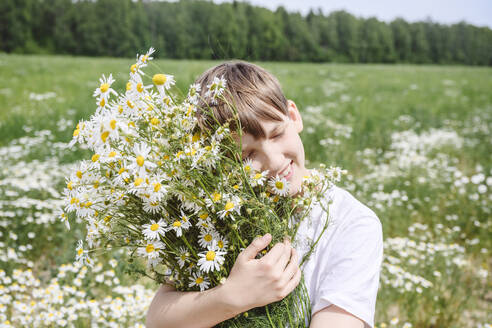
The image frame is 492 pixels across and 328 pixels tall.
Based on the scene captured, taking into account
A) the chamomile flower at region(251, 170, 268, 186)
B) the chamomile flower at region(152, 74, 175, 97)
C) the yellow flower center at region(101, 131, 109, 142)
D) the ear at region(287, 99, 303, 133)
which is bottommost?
the chamomile flower at region(251, 170, 268, 186)

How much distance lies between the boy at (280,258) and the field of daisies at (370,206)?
0.67 feet

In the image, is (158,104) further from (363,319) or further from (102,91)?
(363,319)

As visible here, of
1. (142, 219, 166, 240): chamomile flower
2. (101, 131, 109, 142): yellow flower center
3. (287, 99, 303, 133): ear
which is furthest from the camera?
(287, 99, 303, 133): ear

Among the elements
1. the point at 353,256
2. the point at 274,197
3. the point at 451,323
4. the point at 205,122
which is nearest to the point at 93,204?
the point at 205,122

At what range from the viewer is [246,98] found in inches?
51.9

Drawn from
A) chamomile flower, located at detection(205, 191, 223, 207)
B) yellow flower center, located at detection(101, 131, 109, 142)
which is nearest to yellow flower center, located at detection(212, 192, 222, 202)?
chamomile flower, located at detection(205, 191, 223, 207)

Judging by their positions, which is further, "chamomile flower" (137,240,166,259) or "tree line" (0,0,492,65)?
"tree line" (0,0,492,65)

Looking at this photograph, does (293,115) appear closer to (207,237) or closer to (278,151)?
(278,151)

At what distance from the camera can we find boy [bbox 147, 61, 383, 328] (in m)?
1.07

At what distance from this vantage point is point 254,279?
1.06 m

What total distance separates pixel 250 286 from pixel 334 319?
0.97 ft

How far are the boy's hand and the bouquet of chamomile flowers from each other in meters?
0.04

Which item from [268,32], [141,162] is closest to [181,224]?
[141,162]

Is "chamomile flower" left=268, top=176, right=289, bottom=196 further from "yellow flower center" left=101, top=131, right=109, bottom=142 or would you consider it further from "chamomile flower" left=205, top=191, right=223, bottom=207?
"yellow flower center" left=101, top=131, right=109, bottom=142
